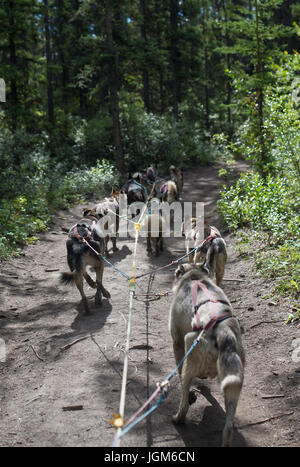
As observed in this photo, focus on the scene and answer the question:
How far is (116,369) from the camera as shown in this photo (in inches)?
204

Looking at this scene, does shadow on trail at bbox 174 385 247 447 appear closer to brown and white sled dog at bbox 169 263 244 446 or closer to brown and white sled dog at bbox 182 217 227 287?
brown and white sled dog at bbox 169 263 244 446

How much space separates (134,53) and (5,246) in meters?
15.5

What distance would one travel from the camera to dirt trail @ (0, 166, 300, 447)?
3990 millimetres

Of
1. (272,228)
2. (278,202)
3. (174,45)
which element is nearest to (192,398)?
(272,228)

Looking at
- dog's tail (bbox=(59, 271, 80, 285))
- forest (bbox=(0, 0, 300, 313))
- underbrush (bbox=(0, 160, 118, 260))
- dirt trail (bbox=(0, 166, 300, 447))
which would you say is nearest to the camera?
dirt trail (bbox=(0, 166, 300, 447))

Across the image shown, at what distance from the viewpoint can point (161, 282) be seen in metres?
8.89

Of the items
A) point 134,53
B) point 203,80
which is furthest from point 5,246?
point 203,80

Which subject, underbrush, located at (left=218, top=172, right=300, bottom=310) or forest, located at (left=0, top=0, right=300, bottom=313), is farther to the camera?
forest, located at (left=0, top=0, right=300, bottom=313)

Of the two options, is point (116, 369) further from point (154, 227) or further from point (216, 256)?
point (154, 227)

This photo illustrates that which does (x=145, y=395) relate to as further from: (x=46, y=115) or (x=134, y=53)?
(x=46, y=115)

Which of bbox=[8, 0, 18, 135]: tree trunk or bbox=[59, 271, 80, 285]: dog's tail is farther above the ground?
bbox=[8, 0, 18, 135]: tree trunk

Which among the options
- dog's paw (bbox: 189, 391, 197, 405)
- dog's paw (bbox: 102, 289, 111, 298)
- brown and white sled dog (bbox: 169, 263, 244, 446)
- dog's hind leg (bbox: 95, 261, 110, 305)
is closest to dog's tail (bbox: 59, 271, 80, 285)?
dog's hind leg (bbox: 95, 261, 110, 305)

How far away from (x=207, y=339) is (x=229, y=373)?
1.41 ft

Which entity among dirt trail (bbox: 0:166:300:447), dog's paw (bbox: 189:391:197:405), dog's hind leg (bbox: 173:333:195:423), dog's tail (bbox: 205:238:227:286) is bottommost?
dirt trail (bbox: 0:166:300:447)
